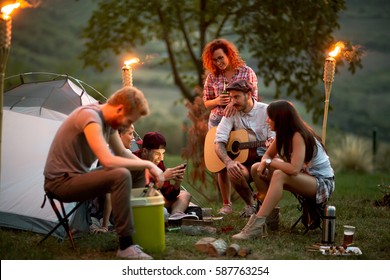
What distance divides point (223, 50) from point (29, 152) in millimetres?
1935

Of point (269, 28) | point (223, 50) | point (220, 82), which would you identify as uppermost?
A: point (269, 28)

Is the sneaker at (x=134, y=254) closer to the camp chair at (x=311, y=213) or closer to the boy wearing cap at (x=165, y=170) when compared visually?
the boy wearing cap at (x=165, y=170)

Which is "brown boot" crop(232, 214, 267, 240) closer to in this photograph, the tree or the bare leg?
the bare leg

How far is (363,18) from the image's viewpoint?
16.2 metres

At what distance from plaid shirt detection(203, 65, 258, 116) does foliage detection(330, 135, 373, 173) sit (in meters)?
5.83

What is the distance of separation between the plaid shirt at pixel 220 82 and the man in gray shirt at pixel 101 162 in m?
1.97

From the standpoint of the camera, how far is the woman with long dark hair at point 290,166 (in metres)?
4.98

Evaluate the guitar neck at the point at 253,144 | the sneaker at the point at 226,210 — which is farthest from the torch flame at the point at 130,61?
the sneaker at the point at 226,210

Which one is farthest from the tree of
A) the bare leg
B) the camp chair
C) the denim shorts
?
the camp chair

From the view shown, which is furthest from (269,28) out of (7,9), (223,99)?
(7,9)

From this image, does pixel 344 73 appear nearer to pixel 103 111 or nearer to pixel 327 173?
pixel 327 173

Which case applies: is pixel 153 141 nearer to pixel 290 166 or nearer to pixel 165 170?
pixel 165 170

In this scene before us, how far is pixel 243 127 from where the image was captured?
607cm

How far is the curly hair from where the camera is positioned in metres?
6.24
